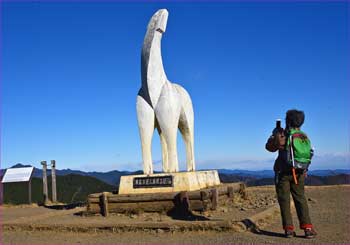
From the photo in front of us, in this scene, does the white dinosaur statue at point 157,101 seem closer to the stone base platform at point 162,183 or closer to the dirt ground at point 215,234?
the stone base platform at point 162,183

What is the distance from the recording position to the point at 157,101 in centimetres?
945

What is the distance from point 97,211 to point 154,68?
10.9 feet

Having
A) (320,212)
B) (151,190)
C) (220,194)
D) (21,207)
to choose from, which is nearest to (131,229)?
(151,190)

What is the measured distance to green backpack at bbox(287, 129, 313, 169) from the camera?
18.2 ft

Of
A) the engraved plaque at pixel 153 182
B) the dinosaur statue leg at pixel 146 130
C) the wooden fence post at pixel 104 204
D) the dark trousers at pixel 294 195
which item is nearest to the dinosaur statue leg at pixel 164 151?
the dinosaur statue leg at pixel 146 130

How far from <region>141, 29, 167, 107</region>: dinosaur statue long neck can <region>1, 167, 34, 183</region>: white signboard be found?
675cm

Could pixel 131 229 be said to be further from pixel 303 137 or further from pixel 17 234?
pixel 303 137

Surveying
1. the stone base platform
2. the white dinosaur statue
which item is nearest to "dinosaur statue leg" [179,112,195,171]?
the white dinosaur statue

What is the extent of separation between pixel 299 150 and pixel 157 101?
4461 mm

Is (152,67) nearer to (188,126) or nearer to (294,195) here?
(188,126)

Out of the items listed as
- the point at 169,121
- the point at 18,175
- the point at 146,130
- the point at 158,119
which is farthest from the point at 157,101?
the point at 18,175

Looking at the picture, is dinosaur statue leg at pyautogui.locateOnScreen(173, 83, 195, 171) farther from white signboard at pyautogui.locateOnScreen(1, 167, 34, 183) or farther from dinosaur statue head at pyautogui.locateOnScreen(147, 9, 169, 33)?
white signboard at pyautogui.locateOnScreen(1, 167, 34, 183)

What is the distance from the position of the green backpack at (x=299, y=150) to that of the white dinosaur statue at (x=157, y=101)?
13.3ft

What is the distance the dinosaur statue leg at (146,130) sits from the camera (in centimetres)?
945
